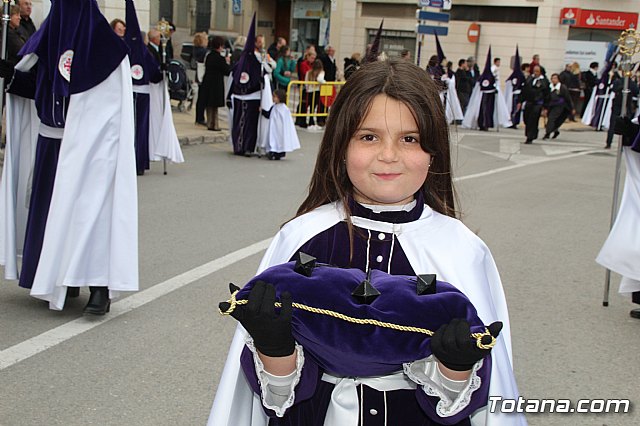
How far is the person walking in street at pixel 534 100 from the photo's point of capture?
21.2 metres

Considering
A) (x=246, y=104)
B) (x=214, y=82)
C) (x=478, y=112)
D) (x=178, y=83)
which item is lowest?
(x=478, y=112)

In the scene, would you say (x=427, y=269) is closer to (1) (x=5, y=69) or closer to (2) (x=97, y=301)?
(2) (x=97, y=301)

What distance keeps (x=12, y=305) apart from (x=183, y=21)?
26.0 metres

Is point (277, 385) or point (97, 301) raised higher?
point (277, 385)

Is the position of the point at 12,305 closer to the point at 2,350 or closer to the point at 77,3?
the point at 2,350

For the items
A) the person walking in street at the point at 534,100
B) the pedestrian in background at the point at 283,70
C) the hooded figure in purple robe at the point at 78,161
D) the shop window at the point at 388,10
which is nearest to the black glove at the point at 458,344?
the hooded figure in purple robe at the point at 78,161

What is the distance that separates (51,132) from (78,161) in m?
0.38

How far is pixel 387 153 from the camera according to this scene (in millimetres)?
2488

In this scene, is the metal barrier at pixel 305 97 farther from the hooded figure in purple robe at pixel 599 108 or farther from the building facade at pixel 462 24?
the building facade at pixel 462 24

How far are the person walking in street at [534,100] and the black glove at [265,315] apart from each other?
19.9 metres

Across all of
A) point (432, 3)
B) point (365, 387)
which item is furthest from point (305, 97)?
point (365, 387)

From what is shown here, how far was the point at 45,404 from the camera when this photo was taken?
4383 mm

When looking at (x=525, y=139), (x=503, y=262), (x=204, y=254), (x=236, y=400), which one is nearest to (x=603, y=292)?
(x=503, y=262)

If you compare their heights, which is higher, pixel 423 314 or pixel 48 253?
pixel 423 314
